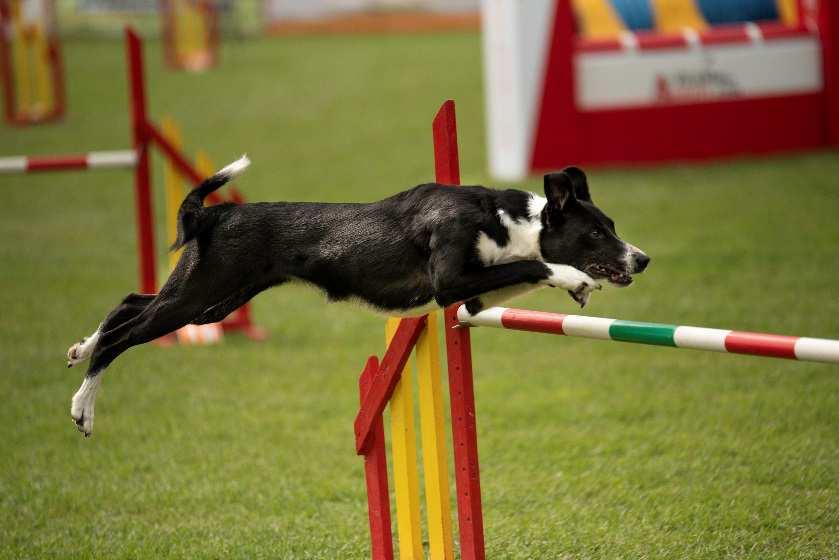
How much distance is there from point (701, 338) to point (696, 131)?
9.57m

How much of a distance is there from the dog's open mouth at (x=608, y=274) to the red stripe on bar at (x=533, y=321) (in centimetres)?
15

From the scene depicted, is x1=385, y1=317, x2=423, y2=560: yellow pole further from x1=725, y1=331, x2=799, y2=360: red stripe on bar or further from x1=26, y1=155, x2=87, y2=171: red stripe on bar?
x1=26, y1=155, x2=87, y2=171: red stripe on bar

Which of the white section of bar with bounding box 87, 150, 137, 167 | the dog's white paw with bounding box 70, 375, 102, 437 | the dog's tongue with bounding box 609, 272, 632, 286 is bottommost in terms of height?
the dog's white paw with bounding box 70, 375, 102, 437

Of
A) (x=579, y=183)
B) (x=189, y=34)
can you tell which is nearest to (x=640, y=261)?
(x=579, y=183)

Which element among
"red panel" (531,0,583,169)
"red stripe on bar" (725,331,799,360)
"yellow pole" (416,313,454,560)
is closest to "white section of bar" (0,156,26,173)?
"yellow pole" (416,313,454,560)

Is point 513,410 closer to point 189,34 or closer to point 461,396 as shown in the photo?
point 461,396

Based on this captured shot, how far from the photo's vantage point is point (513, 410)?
21.3 feet

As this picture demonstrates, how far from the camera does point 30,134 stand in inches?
642

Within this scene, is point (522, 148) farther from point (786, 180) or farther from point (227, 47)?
point (227, 47)

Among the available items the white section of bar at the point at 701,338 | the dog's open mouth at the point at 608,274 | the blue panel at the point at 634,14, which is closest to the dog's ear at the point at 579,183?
the dog's open mouth at the point at 608,274

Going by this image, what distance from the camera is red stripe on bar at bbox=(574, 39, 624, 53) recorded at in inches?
468

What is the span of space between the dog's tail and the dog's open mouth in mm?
1128

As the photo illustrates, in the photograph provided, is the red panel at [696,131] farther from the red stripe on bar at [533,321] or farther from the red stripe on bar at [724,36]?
the red stripe on bar at [533,321]

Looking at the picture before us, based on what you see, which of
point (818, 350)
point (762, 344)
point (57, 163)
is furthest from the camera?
point (57, 163)
